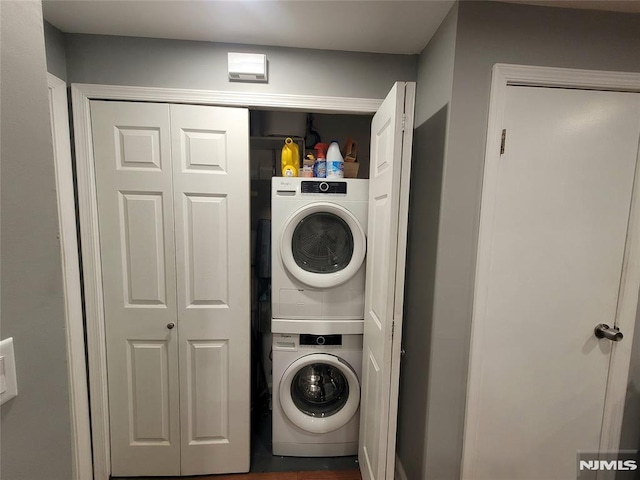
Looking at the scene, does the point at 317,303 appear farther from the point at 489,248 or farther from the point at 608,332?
the point at 608,332

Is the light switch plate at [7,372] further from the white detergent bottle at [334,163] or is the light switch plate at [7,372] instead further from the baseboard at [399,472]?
the baseboard at [399,472]

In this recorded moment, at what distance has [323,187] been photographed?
1472 mm

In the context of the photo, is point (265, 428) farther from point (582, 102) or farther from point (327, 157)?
point (582, 102)

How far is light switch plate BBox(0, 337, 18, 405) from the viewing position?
52 cm

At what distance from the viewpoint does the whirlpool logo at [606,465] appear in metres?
1.28

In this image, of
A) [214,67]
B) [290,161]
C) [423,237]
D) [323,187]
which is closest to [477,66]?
[423,237]

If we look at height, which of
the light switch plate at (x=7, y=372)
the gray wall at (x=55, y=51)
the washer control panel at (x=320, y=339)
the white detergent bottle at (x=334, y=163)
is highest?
the gray wall at (x=55, y=51)

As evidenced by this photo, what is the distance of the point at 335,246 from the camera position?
1.64m

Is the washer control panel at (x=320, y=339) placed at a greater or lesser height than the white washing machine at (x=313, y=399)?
greater

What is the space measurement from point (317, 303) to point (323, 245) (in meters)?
0.35

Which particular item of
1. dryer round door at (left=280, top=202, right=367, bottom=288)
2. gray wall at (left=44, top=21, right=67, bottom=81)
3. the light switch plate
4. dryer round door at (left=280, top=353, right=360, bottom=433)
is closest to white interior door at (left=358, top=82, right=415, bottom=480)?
dryer round door at (left=280, top=202, right=367, bottom=288)

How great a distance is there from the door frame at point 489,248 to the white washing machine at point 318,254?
58 cm

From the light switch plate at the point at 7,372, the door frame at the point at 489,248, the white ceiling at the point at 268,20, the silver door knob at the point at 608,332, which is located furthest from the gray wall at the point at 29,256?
the silver door knob at the point at 608,332

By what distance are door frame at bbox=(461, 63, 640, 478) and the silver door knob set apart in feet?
0.20
